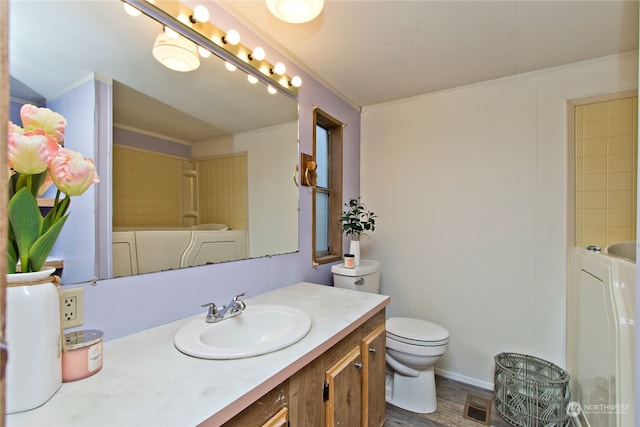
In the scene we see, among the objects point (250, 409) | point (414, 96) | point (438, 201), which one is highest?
point (414, 96)

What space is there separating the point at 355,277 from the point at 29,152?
66.4 inches

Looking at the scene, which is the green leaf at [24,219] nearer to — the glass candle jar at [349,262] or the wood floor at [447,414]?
the glass candle jar at [349,262]

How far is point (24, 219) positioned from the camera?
653 mm

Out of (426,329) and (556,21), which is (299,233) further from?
(556,21)

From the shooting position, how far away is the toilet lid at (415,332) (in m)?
1.76

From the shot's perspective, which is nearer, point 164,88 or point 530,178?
point 164,88

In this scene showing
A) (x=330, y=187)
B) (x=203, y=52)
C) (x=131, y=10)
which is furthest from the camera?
(x=330, y=187)

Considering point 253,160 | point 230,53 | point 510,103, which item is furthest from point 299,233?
point 510,103

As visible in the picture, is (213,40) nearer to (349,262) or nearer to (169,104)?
(169,104)

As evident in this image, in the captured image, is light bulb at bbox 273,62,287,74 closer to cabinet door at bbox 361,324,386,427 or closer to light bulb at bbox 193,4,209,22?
light bulb at bbox 193,4,209,22

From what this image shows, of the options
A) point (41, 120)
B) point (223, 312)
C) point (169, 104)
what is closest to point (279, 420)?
point (223, 312)

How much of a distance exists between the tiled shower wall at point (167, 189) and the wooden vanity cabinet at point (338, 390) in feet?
2.44

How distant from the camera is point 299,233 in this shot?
71.2 inches

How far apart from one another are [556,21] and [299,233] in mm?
1747
